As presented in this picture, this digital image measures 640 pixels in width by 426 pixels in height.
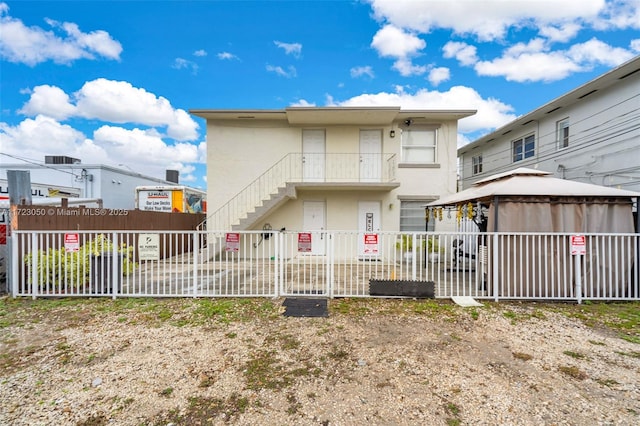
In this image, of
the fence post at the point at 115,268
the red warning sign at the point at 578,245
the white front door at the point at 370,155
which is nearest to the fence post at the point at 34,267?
the fence post at the point at 115,268

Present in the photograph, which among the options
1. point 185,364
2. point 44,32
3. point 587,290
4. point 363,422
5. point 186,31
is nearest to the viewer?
point 363,422

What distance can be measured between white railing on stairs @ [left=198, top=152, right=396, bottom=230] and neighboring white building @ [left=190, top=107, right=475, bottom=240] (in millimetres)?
43

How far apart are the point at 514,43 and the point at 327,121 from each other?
8.67 meters

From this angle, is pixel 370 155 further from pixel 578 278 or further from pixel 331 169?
pixel 578 278

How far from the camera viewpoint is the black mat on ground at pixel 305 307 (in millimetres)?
5223

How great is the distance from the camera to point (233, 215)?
11852 millimetres

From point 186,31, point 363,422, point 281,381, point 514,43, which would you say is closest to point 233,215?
point 186,31

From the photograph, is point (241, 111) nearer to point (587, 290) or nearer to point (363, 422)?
point (363, 422)

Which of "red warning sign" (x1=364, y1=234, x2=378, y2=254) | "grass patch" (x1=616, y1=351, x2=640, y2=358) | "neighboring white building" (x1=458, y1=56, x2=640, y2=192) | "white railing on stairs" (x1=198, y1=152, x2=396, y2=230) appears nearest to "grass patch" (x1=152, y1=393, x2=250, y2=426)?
"red warning sign" (x1=364, y1=234, x2=378, y2=254)

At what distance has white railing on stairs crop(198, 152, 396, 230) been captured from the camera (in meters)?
11.9

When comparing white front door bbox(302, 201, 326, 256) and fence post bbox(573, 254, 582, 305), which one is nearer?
fence post bbox(573, 254, 582, 305)

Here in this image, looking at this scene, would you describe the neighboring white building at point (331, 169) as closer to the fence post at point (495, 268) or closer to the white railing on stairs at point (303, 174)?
the white railing on stairs at point (303, 174)

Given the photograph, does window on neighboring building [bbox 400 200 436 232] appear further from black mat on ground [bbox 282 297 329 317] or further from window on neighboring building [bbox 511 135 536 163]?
black mat on ground [bbox 282 297 329 317]

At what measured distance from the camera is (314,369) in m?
3.37
